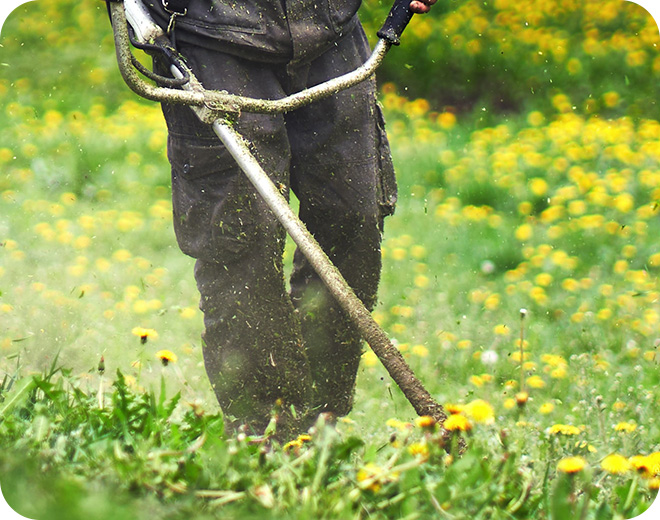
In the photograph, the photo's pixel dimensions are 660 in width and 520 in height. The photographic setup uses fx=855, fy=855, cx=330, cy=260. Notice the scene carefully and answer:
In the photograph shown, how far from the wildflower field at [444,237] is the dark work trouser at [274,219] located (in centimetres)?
16

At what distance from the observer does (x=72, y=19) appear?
234 centimetres

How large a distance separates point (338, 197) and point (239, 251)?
0.28m

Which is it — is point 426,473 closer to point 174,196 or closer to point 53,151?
point 174,196

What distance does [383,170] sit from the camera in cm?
200

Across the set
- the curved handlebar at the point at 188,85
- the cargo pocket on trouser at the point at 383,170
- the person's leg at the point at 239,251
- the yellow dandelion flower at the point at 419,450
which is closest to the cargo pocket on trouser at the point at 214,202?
the person's leg at the point at 239,251

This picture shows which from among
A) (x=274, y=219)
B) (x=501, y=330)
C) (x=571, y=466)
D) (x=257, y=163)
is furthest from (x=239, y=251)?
(x=501, y=330)

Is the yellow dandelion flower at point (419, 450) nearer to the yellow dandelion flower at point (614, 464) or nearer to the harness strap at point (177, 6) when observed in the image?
the yellow dandelion flower at point (614, 464)

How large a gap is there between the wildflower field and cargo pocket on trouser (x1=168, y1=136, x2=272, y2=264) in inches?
9.9

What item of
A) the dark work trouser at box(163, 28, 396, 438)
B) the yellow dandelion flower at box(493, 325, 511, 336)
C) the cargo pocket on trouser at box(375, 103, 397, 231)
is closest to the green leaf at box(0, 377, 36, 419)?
the dark work trouser at box(163, 28, 396, 438)

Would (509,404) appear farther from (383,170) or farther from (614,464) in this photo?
(614,464)

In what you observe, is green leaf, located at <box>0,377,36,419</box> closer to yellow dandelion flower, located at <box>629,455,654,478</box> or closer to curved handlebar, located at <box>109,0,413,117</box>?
curved handlebar, located at <box>109,0,413,117</box>

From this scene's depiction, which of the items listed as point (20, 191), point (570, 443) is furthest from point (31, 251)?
point (570, 443)

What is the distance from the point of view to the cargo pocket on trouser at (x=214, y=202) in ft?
5.66

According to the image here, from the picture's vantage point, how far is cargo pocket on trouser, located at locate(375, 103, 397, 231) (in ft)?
6.53
